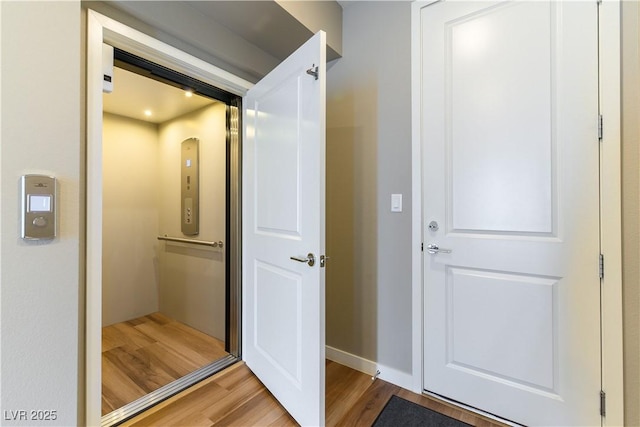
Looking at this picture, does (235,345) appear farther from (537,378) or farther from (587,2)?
(587,2)

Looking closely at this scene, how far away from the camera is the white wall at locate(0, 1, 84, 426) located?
944 mm

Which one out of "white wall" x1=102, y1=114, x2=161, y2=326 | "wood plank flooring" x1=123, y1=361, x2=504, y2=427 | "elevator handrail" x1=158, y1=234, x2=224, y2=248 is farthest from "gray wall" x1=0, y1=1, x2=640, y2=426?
"white wall" x1=102, y1=114, x2=161, y2=326

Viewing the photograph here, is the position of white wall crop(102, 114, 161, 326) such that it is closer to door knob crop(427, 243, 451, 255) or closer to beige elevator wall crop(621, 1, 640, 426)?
door knob crop(427, 243, 451, 255)

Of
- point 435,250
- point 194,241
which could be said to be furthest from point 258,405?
point 194,241

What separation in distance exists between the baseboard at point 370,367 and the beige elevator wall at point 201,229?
1076 millimetres

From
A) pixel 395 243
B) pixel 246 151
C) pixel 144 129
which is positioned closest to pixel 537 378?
pixel 395 243

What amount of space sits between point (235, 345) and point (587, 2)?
282 centimetres

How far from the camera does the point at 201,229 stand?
2.70 meters

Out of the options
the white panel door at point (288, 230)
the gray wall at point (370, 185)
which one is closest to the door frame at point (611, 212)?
the gray wall at point (370, 185)

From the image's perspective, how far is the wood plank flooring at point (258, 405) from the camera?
4.80 ft

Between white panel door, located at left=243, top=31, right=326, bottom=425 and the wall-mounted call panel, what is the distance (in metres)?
1.02

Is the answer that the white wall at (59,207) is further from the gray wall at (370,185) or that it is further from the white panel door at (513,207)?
the white panel door at (513,207)

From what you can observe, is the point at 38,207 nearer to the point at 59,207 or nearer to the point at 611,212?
the point at 59,207

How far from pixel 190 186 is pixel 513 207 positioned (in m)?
2.72
